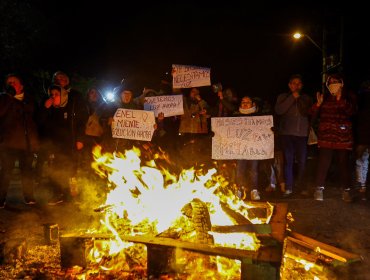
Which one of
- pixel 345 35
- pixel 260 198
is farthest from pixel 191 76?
pixel 345 35

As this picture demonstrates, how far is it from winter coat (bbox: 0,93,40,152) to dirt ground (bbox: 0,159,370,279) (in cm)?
114

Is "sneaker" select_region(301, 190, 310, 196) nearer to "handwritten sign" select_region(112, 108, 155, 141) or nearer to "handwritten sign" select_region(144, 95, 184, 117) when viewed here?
→ "handwritten sign" select_region(144, 95, 184, 117)

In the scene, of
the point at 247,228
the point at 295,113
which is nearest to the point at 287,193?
the point at 295,113

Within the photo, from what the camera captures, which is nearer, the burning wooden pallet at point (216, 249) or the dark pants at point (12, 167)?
the burning wooden pallet at point (216, 249)

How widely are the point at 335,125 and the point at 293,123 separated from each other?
805 millimetres

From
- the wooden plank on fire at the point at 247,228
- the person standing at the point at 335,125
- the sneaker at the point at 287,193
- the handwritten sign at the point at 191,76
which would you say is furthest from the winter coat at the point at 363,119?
the wooden plank on fire at the point at 247,228

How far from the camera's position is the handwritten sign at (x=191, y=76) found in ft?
28.2

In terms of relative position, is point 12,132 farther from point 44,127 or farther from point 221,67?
point 221,67

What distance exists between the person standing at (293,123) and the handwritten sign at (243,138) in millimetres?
318

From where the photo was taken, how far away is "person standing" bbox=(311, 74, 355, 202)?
23.1ft


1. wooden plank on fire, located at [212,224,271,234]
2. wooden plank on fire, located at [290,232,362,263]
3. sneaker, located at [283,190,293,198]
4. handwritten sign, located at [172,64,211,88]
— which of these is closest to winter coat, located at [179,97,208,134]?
handwritten sign, located at [172,64,211,88]

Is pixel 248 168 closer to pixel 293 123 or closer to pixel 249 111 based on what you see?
pixel 249 111

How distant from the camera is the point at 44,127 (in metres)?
7.21

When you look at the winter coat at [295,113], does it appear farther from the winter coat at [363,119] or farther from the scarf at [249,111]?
the winter coat at [363,119]
